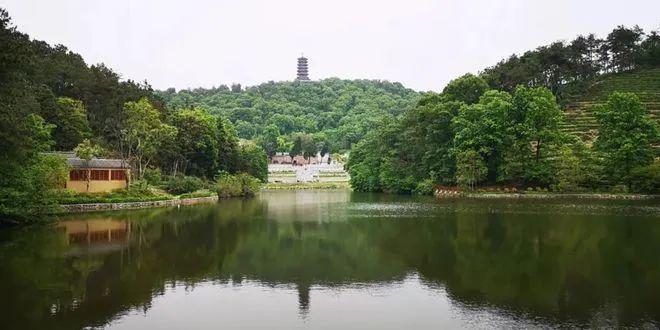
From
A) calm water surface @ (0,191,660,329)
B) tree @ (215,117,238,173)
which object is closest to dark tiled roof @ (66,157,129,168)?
calm water surface @ (0,191,660,329)

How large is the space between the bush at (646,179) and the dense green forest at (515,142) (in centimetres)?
8

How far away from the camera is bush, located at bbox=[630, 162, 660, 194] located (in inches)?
1911

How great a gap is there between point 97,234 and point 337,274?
14.7 metres

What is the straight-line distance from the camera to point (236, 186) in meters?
62.7

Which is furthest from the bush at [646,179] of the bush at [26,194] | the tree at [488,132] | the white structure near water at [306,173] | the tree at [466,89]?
the white structure near water at [306,173]

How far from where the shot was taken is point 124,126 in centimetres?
5459

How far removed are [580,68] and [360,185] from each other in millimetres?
36437

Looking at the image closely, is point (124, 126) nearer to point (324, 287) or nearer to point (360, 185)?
point (360, 185)

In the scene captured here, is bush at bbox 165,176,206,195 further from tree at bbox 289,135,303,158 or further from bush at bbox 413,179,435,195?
tree at bbox 289,135,303,158

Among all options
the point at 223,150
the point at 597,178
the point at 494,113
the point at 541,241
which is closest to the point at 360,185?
the point at 223,150

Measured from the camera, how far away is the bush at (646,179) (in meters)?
48.5

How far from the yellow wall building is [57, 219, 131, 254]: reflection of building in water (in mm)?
12726

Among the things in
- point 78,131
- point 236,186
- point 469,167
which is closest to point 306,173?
point 236,186

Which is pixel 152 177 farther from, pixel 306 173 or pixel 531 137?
pixel 306 173
